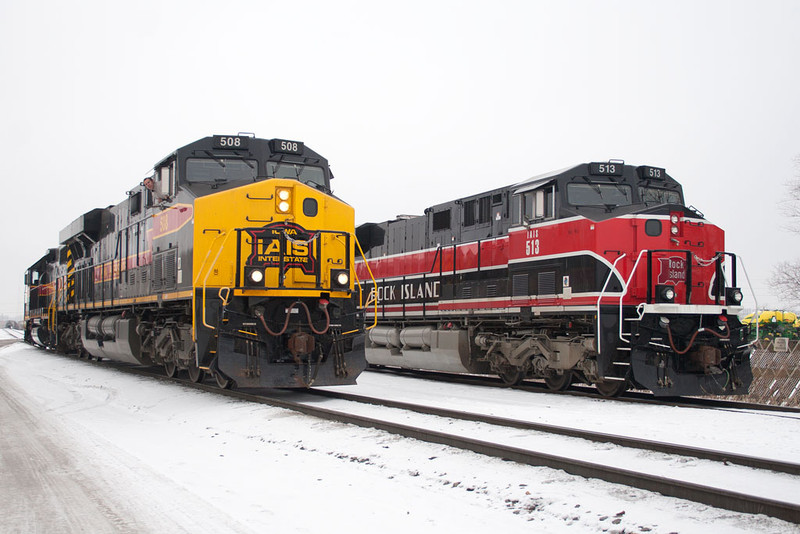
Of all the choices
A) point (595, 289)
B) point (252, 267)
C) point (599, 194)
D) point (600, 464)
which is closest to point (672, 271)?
point (595, 289)

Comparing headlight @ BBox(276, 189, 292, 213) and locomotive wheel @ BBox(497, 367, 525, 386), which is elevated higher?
headlight @ BBox(276, 189, 292, 213)

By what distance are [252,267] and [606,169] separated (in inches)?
232

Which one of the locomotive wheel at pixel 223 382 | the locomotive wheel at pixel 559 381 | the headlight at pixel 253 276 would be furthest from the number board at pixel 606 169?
the locomotive wheel at pixel 223 382

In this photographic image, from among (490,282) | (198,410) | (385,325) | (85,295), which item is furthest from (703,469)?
(85,295)

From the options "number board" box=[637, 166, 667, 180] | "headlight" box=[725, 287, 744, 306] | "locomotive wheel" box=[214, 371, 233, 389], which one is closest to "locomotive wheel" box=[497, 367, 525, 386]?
"headlight" box=[725, 287, 744, 306]

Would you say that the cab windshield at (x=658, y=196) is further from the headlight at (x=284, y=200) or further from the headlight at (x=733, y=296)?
the headlight at (x=284, y=200)

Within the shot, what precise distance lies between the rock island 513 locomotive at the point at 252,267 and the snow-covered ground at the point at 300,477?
0.99m

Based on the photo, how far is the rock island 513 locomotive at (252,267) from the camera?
402 inches

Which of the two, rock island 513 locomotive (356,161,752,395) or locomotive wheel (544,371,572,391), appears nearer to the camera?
rock island 513 locomotive (356,161,752,395)

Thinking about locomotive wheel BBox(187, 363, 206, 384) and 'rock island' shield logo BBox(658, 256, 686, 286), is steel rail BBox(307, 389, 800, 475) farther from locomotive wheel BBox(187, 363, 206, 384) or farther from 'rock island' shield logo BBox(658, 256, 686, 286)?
'rock island' shield logo BBox(658, 256, 686, 286)

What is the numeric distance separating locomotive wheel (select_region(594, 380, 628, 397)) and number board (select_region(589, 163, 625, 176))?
11.0 ft

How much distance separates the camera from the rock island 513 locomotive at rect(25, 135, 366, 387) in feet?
33.5

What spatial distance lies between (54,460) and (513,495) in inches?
163

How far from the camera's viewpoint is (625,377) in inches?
417
